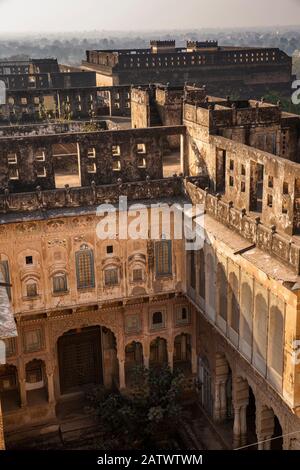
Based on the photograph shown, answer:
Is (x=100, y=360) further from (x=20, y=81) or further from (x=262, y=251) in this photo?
(x=20, y=81)

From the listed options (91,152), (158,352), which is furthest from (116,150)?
(158,352)

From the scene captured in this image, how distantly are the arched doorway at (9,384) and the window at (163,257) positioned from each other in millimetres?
9242

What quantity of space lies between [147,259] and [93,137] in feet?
A: 21.8

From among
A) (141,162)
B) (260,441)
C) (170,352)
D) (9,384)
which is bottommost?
(9,384)

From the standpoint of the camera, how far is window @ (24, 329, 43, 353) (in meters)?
30.4

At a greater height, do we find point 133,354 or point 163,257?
point 163,257

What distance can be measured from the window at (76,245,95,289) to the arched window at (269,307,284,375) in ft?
33.9

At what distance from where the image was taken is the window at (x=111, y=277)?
30.3 metres

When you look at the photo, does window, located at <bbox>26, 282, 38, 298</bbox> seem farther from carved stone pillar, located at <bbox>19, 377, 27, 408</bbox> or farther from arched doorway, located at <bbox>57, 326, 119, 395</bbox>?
carved stone pillar, located at <bbox>19, 377, 27, 408</bbox>

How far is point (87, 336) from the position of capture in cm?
3297

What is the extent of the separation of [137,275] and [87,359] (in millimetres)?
5988

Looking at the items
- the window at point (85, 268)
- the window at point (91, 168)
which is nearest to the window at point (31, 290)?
the window at point (85, 268)

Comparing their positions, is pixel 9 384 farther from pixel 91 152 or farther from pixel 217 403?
pixel 91 152

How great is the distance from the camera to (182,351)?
3478 cm
